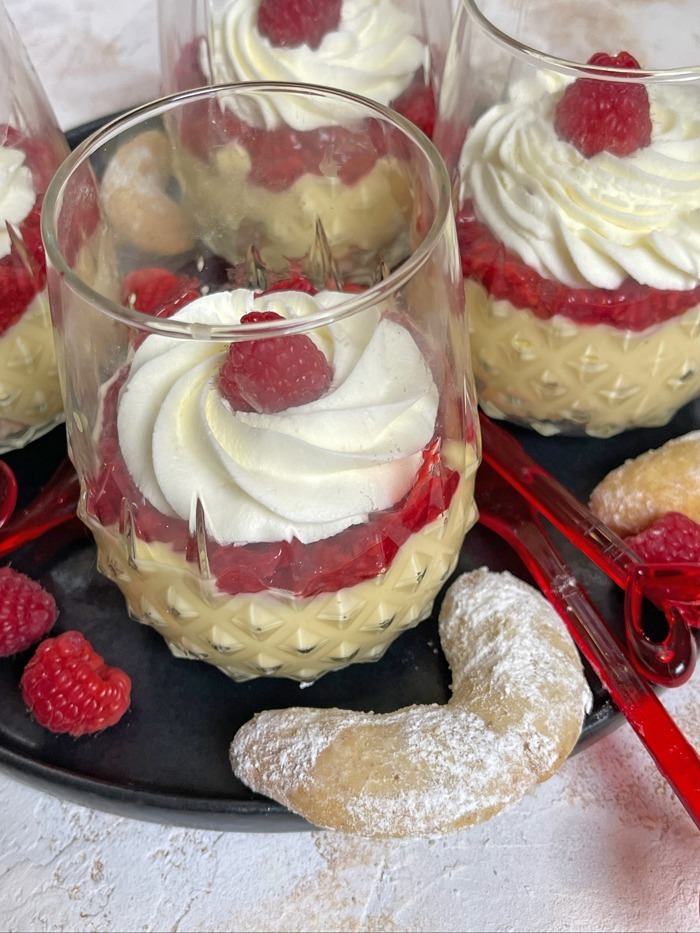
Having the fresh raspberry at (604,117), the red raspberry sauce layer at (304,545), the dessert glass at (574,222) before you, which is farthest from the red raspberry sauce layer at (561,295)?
the red raspberry sauce layer at (304,545)

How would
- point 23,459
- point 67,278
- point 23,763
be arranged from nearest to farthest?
1. point 67,278
2. point 23,763
3. point 23,459

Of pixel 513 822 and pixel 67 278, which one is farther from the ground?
pixel 67 278

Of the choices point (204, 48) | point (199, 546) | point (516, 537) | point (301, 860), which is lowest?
point (301, 860)

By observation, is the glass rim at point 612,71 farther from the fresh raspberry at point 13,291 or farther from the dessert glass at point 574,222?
the fresh raspberry at point 13,291

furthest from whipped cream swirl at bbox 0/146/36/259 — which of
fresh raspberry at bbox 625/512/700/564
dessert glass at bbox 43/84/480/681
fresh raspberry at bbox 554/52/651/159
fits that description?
fresh raspberry at bbox 625/512/700/564

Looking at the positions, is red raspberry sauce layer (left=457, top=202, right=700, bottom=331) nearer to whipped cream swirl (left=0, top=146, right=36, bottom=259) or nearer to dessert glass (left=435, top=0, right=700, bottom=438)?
dessert glass (left=435, top=0, right=700, bottom=438)

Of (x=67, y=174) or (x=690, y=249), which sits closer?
(x=67, y=174)

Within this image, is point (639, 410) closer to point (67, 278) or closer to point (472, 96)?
point (472, 96)

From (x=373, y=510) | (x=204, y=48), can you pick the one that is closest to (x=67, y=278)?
(x=373, y=510)
